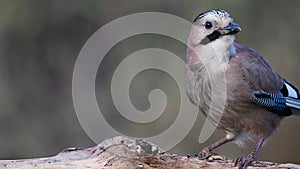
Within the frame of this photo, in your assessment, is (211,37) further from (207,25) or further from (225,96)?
(225,96)

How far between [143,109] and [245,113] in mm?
3066

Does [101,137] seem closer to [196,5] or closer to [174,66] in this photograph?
[174,66]

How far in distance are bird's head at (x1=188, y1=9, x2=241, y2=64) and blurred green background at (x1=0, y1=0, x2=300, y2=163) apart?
308cm

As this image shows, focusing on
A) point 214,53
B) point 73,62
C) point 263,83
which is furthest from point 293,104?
point 73,62

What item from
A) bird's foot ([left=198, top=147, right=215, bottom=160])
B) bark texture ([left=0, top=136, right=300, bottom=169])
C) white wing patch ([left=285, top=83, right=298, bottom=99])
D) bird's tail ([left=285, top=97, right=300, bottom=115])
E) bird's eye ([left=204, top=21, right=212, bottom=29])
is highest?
bird's eye ([left=204, top=21, right=212, bottom=29])

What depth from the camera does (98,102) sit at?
9547mm

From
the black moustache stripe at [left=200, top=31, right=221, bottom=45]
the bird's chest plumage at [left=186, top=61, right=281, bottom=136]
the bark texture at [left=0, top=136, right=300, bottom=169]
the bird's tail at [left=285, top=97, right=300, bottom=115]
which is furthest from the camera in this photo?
the bird's tail at [left=285, top=97, right=300, bottom=115]

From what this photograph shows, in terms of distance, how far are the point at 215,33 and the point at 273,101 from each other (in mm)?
893

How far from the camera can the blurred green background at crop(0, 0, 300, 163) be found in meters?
9.21

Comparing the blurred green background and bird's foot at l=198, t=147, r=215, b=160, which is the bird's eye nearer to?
bird's foot at l=198, t=147, r=215, b=160

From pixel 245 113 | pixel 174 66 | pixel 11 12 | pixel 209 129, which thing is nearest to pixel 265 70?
pixel 245 113

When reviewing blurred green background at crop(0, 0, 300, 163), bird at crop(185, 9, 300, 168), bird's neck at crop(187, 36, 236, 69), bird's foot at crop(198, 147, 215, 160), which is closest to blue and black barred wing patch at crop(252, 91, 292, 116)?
bird at crop(185, 9, 300, 168)

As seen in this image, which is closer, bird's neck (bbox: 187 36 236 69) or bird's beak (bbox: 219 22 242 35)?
bird's beak (bbox: 219 22 242 35)

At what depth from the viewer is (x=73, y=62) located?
9.80 m
